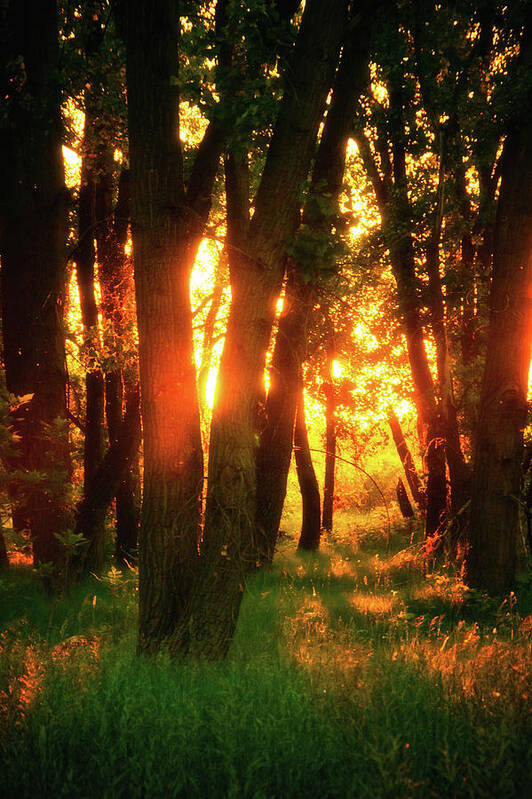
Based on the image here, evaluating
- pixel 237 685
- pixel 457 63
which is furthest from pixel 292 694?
pixel 457 63

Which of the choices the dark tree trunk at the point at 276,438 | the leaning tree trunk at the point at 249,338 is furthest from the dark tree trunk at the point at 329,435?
the leaning tree trunk at the point at 249,338

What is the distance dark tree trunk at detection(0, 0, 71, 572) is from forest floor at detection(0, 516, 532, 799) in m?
2.72

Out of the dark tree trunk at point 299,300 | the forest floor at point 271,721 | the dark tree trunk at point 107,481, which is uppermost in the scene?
the dark tree trunk at point 299,300

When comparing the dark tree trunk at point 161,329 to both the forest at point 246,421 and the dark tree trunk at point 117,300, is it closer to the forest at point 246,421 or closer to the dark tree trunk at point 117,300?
the forest at point 246,421

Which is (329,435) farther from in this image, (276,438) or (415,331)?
(276,438)

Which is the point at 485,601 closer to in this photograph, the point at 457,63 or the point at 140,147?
the point at 140,147

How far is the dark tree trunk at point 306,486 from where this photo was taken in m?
13.6

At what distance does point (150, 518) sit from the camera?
15.3 feet

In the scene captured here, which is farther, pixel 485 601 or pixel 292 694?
pixel 485 601

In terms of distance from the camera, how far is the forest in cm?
304

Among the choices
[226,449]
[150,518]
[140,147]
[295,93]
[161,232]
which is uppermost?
[295,93]

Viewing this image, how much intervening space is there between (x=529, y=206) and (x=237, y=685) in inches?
267

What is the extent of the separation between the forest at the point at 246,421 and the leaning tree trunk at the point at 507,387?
0.11 feet

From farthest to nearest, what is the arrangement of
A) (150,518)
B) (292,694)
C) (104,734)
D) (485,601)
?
(485,601) < (150,518) < (292,694) < (104,734)
